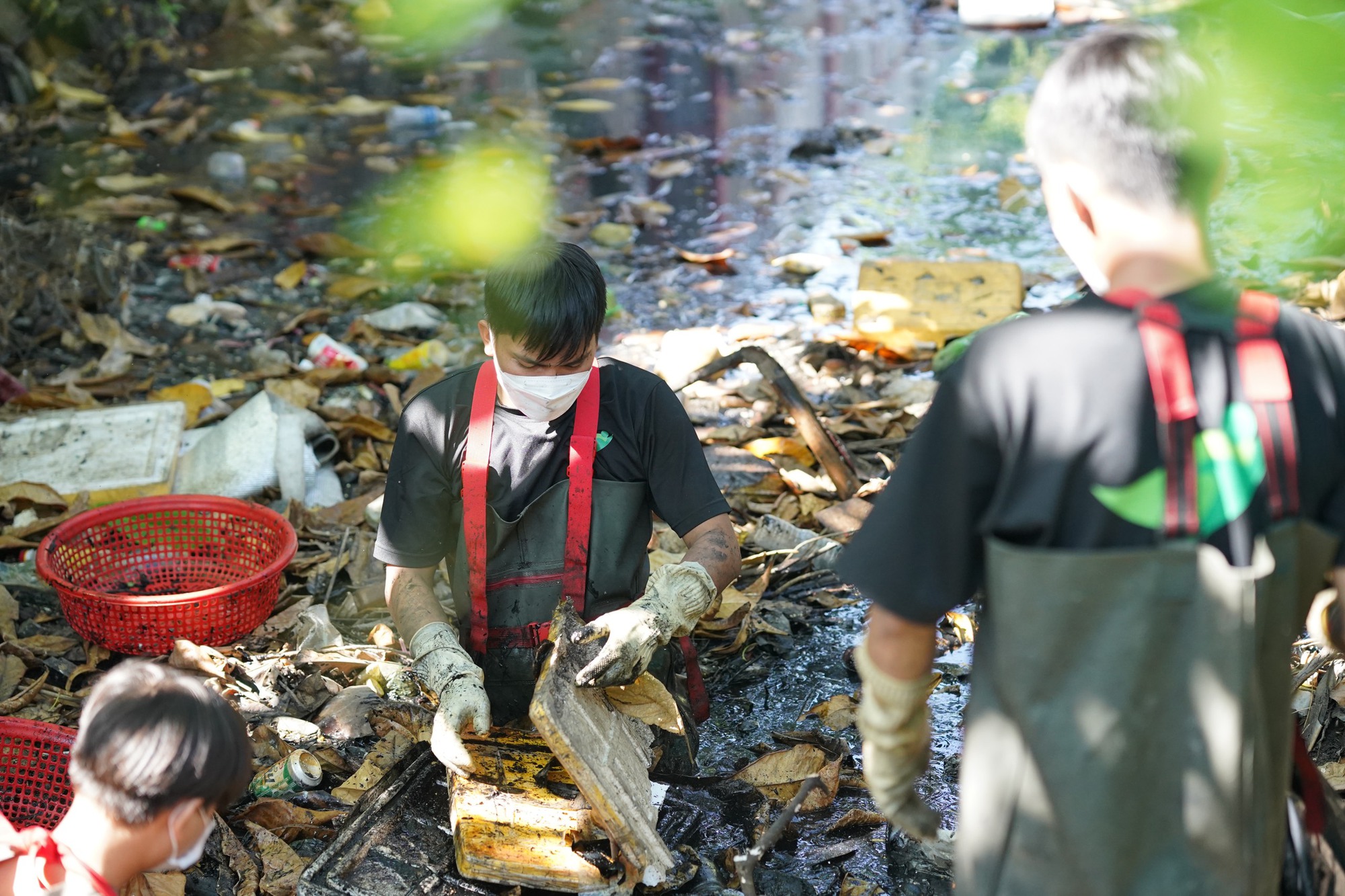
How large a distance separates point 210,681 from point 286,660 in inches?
8.9

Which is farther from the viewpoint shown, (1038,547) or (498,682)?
(498,682)

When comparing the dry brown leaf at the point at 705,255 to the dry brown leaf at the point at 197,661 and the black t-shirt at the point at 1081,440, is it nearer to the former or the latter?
the dry brown leaf at the point at 197,661

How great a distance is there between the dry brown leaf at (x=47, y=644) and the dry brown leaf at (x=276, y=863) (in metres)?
1.17

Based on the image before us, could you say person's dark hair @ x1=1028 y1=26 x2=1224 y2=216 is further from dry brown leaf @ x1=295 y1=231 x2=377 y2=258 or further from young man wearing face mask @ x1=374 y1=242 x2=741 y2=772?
dry brown leaf @ x1=295 y1=231 x2=377 y2=258

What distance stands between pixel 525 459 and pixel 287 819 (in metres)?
1.10

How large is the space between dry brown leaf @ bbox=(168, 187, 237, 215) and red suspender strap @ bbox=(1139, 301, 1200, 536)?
23.6ft

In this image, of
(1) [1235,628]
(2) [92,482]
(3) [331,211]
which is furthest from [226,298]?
(1) [1235,628]

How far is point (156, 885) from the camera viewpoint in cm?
267

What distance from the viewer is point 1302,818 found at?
1.87 m

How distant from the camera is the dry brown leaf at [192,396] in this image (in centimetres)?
521

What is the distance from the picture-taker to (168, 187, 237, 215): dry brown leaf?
763 cm

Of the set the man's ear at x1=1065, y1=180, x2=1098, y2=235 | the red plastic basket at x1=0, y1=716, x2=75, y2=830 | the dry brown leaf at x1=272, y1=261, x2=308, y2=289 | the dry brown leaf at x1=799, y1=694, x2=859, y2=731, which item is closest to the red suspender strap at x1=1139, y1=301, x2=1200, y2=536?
the man's ear at x1=1065, y1=180, x2=1098, y2=235

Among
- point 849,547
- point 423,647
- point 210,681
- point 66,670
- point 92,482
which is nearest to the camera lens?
point 849,547

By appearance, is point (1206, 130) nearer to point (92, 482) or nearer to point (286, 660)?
point (286, 660)
